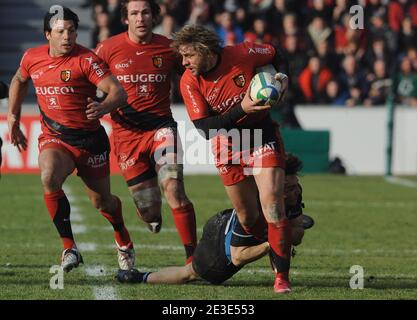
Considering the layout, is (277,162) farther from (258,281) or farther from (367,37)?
(367,37)

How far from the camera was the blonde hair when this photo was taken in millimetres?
8422

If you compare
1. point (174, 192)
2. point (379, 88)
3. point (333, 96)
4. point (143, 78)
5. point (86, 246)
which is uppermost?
point (143, 78)

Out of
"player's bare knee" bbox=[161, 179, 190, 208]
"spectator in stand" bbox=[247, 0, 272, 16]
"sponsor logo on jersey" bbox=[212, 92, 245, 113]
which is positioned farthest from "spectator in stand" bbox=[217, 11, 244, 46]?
"sponsor logo on jersey" bbox=[212, 92, 245, 113]

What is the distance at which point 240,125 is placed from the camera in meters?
8.45

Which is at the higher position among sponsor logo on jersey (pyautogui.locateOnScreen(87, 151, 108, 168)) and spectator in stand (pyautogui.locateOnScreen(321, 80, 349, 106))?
sponsor logo on jersey (pyautogui.locateOnScreen(87, 151, 108, 168))

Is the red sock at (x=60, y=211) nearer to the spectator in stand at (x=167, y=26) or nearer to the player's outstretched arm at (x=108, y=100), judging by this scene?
the player's outstretched arm at (x=108, y=100)

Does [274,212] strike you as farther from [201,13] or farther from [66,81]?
[201,13]

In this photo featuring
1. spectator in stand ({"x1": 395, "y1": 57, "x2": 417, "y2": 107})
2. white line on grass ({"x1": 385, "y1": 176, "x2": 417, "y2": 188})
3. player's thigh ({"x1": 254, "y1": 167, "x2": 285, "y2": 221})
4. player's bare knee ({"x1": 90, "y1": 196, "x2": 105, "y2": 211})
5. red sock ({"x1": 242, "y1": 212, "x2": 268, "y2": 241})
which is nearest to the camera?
player's thigh ({"x1": 254, "y1": 167, "x2": 285, "y2": 221})

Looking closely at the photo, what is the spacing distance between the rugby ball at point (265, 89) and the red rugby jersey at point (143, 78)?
5.79 ft

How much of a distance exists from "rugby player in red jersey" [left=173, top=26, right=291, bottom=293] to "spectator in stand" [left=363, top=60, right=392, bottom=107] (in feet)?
39.0

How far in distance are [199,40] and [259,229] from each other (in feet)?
4.76

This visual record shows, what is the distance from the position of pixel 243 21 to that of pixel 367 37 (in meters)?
2.30

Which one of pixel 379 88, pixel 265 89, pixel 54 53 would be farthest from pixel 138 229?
pixel 379 88

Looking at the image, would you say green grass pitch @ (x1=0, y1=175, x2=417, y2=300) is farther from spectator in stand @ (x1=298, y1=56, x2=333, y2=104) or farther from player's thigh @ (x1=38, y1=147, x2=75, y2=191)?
spectator in stand @ (x1=298, y1=56, x2=333, y2=104)
